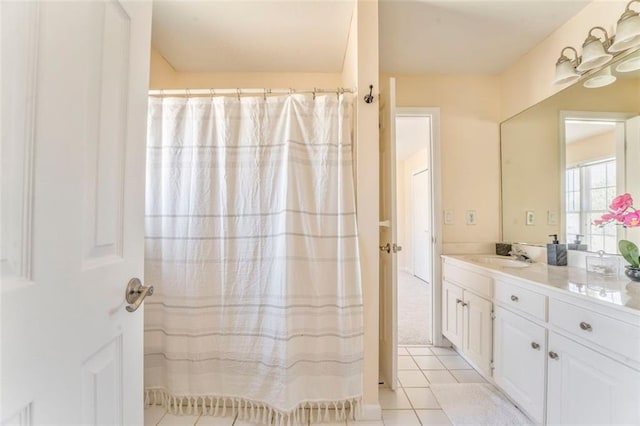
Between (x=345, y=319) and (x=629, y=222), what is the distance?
154 cm

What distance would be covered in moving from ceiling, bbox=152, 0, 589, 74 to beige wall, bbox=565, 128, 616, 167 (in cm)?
83

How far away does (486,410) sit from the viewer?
165 cm

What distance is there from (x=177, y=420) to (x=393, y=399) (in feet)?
4.24

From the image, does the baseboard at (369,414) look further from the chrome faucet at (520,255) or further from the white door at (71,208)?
the chrome faucet at (520,255)

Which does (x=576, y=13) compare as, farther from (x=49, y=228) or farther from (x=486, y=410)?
(x=49, y=228)

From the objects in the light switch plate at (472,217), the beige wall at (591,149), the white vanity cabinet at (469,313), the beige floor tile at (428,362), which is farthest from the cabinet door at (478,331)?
the beige wall at (591,149)

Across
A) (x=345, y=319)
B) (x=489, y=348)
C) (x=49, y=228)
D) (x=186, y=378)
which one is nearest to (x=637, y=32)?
(x=489, y=348)

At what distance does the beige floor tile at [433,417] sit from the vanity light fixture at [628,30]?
2270mm

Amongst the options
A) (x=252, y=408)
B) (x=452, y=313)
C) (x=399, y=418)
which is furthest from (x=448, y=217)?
(x=252, y=408)

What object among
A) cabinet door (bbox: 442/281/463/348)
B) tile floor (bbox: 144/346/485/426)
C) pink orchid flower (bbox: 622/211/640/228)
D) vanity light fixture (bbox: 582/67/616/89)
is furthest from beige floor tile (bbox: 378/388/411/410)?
vanity light fixture (bbox: 582/67/616/89)

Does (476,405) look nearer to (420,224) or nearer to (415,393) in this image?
(415,393)

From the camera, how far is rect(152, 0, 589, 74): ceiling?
1.73 m

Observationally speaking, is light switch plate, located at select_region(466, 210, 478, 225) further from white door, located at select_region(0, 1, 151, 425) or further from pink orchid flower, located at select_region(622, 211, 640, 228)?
white door, located at select_region(0, 1, 151, 425)

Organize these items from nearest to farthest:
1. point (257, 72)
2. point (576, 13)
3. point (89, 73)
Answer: point (89, 73)
point (576, 13)
point (257, 72)
